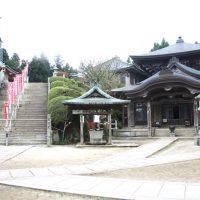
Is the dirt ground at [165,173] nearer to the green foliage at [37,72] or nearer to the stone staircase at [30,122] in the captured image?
the stone staircase at [30,122]

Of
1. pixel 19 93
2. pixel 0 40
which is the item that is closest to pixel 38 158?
pixel 19 93

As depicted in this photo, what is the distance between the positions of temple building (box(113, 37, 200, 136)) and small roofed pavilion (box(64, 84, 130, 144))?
6.43 metres

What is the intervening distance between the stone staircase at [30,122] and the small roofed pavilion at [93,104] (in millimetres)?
2863

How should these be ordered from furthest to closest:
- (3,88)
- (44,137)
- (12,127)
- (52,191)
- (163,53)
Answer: (3,88) < (163,53) < (12,127) < (44,137) < (52,191)

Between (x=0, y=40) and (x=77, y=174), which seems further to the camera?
(x=0, y=40)

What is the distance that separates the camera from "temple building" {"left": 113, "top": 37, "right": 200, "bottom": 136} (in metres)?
28.7

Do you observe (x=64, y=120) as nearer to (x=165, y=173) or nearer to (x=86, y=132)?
(x=86, y=132)

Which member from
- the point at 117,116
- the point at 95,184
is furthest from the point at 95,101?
the point at 95,184

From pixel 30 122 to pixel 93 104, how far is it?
588cm

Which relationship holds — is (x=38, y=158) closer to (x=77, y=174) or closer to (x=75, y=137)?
(x=77, y=174)

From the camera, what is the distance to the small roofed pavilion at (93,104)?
2220cm

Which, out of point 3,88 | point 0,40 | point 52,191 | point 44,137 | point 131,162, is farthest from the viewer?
point 0,40

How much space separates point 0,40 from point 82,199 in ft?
124

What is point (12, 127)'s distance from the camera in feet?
82.9
